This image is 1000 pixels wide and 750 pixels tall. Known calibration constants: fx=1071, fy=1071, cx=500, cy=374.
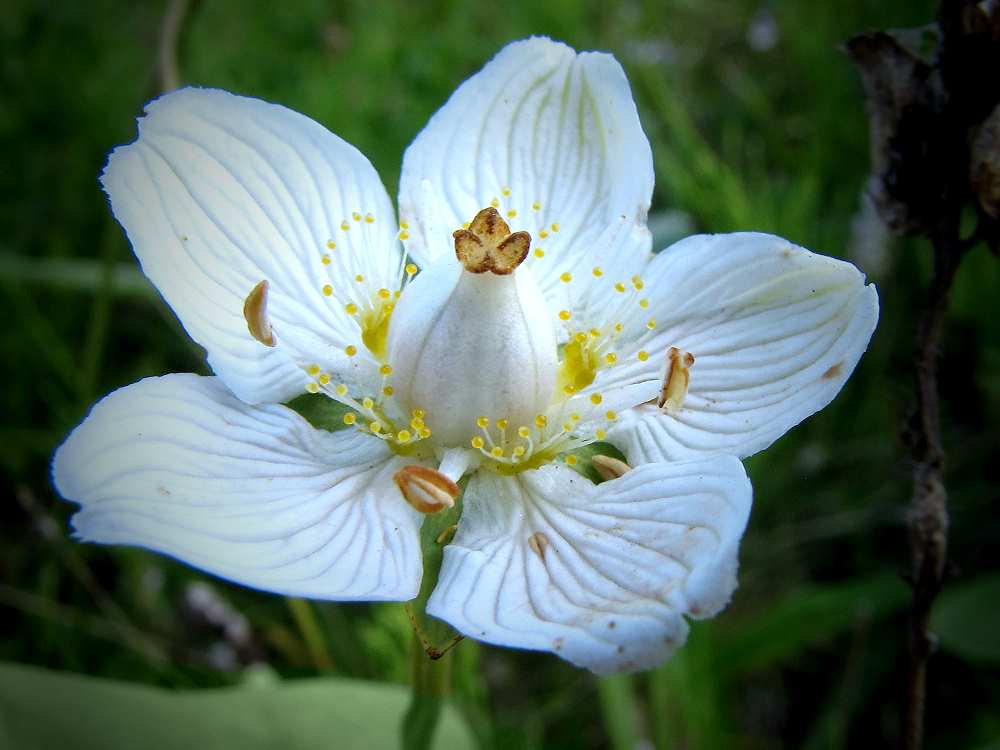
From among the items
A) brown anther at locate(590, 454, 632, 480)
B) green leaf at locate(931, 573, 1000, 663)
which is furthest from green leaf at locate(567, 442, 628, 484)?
green leaf at locate(931, 573, 1000, 663)

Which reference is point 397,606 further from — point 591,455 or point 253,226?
point 253,226

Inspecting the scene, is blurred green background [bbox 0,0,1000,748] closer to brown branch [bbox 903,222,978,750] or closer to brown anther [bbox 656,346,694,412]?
brown branch [bbox 903,222,978,750]

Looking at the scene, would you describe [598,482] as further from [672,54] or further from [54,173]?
[672,54]

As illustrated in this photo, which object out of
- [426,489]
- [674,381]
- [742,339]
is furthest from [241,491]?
[742,339]

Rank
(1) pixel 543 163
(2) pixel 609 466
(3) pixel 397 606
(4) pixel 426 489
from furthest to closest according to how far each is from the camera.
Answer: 1. (3) pixel 397 606
2. (1) pixel 543 163
3. (2) pixel 609 466
4. (4) pixel 426 489

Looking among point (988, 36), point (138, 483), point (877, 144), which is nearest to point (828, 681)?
point (877, 144)
